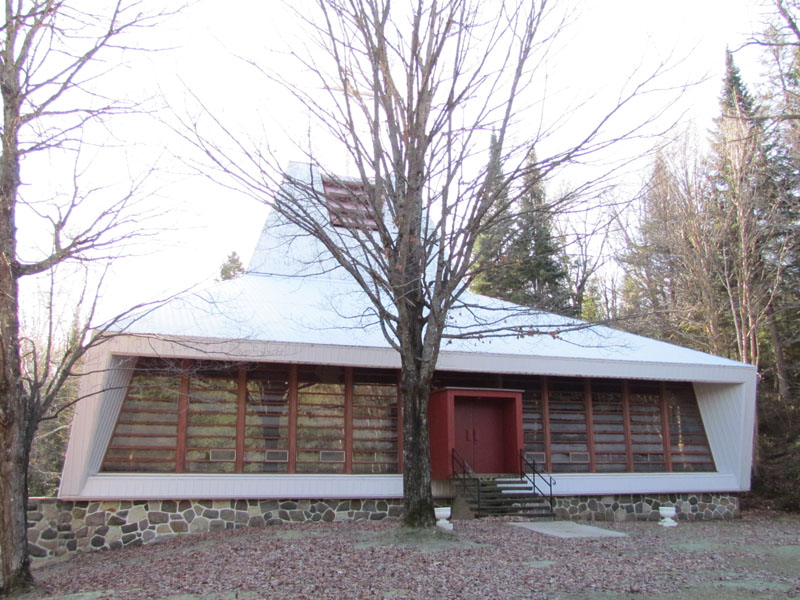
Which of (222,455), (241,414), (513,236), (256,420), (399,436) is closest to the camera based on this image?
(513,236)

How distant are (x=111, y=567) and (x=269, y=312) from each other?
576 cm

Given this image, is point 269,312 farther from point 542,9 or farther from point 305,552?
point 542,9

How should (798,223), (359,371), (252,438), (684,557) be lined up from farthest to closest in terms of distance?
(798,223) < (359,371) < (252,438) < (684,557)

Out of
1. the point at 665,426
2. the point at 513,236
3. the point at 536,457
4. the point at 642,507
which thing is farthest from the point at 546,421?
the point at 513,236

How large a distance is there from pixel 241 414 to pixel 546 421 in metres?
6.37

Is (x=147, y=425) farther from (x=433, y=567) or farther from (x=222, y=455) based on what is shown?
(x=433, y=567)

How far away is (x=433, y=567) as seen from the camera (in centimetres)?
701

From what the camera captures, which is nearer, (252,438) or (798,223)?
(252,438)

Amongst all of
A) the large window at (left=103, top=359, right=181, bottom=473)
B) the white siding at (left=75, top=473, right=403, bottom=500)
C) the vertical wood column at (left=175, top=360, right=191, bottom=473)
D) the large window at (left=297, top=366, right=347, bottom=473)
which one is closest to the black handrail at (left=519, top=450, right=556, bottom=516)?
the white siding at (left=75, top=473, right=403, bottom=500)

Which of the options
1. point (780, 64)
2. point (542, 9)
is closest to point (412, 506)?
point (542, 9)

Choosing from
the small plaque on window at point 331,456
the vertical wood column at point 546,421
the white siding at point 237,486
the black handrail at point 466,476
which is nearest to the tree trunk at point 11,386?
the white siding at point 237,486

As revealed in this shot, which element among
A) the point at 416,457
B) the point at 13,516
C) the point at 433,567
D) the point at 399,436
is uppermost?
the point at 399,436

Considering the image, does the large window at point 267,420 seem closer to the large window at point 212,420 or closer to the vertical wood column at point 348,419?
the large window at point 212,420

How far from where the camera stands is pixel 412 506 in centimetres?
880
